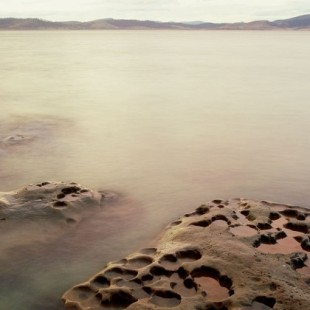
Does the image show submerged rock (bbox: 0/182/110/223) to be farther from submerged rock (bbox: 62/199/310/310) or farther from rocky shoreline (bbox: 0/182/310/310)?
submerged rock (bbox: 62/199/310/310)

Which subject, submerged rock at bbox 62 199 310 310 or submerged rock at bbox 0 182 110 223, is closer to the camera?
submerged rock at bbox 62 199 310 310

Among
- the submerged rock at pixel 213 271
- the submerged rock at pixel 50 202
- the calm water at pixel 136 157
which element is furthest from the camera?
the submerged rock at pixel 50 202

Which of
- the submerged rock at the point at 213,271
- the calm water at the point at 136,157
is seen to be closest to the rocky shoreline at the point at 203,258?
the submerged rock at the point at 213,271

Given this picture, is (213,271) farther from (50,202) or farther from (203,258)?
(50,202)

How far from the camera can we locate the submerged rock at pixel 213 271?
512 centimetres

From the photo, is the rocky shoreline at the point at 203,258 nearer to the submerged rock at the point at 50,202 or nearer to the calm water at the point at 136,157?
the submerged rock at the point at 50,202

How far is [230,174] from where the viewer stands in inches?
399

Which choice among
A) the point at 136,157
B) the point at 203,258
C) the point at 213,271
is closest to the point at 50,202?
the point at 203,258

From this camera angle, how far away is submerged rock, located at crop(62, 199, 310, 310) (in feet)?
16.8

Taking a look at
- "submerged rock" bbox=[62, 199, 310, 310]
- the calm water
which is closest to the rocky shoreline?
"submerged rock" bbox=[62, 199, 310, 310]

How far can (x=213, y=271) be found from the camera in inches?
226

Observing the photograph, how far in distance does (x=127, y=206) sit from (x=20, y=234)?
7.00 feet

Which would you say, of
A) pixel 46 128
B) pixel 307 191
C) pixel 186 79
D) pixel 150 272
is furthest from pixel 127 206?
pixel 186 79

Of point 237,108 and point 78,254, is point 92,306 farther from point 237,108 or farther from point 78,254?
point 237,108
